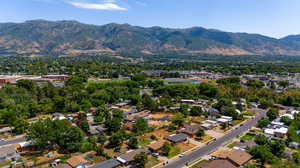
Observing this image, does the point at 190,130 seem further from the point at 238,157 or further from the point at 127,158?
the point at 127,158

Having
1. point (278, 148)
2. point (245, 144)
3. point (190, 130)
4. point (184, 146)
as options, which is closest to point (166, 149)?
point (184, 146)

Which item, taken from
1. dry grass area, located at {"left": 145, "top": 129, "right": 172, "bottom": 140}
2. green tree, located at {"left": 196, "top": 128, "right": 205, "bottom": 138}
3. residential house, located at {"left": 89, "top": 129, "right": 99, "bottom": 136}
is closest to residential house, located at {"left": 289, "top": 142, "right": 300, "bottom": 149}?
green tree, located at {"left": 196, "top": 128, "right": 205, "bottom": 138}

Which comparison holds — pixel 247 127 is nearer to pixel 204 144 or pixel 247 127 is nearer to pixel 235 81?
pixel 204 144

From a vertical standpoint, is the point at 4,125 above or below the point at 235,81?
below

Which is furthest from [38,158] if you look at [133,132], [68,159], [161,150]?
[161,150]

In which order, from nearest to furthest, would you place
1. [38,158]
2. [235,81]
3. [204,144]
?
[38,158]
[204,144]
[235,81]

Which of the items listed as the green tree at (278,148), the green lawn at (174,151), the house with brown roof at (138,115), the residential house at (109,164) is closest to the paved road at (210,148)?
the green lawn at (174,151)

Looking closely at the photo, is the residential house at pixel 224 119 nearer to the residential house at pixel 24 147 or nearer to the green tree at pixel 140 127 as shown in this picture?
the green tree at pixel 140 127
